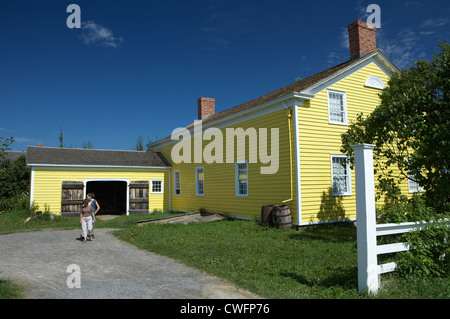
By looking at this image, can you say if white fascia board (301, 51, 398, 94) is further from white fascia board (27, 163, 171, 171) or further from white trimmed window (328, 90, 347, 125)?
white fascia board (27, 163, 171, 171)

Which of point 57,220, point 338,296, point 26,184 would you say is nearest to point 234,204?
point 57,220

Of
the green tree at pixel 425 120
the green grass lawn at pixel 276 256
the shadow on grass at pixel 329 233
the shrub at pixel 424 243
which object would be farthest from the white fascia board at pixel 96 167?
the shrub at pixel 424 243

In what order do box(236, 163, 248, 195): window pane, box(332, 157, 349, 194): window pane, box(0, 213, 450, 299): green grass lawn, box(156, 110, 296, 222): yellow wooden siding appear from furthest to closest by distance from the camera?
1. box(236, 163, 248, 195): window pane
2. box(332, 157, 349, 194): window pane
3. box(156, 110, 296, 222): yellow wooden siding
4. box(0, 213, 450, 299): green grass lawn

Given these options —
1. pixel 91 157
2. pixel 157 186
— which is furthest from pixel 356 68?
pixel 91 157

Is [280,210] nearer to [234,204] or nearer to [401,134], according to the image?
[234,204]

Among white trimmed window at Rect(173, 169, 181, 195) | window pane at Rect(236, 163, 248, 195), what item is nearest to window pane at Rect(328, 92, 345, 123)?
window pane at Rect(236, 163, 248, 195)

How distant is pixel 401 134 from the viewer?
890cm

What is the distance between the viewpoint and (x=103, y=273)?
6.79 meters

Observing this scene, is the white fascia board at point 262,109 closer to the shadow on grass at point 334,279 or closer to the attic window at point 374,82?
the attic window at point 374,82

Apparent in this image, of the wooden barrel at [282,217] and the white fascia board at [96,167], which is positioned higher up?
the white fascia board at [96,167]

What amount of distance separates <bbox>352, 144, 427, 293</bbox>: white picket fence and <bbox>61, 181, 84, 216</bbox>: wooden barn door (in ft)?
55.2

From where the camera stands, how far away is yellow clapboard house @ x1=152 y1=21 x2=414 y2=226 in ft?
41.0

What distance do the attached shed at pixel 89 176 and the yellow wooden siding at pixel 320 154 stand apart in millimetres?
11315

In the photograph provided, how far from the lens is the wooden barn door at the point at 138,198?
20047 millimetres
